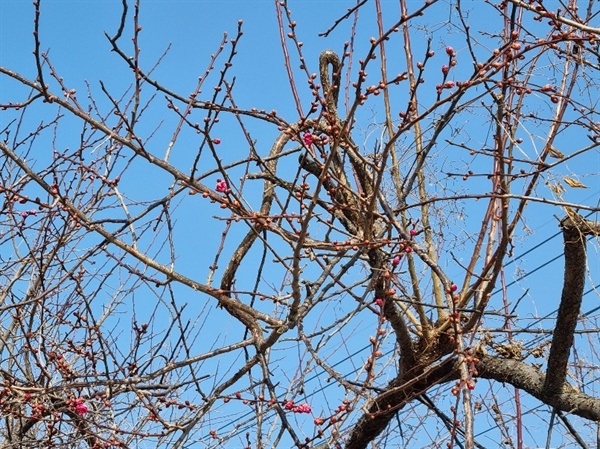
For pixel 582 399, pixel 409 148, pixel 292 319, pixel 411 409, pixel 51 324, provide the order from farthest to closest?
pixel 51 324, pixel 411 409, pixel 409 148, pixel 582 399, pixel 292 319

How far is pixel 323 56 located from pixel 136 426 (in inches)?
97.1

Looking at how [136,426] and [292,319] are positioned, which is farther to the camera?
[136,426]

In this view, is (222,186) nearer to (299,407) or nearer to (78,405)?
(299,407)

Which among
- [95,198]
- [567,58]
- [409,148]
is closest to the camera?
[567,58]

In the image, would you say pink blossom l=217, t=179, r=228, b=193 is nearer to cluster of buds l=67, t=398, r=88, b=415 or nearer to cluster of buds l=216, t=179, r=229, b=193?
cluster of buds l=216, t=179, r=229, b=193

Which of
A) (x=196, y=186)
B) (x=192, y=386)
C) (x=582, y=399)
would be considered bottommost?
(x=582, y=399)

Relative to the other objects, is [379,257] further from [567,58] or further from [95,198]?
[95,198]

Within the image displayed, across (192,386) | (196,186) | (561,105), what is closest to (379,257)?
(196,186)

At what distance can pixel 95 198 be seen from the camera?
16.7 ft

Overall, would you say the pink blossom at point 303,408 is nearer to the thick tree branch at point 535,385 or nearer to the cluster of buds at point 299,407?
the cluster of buds at point 299,407

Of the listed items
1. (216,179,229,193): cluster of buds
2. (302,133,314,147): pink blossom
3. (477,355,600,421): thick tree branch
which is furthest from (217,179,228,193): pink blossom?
(477,355,600,421): thick tree branch

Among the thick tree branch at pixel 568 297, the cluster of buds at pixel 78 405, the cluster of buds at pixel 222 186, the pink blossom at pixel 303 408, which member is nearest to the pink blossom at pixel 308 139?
the cluster of buds at pixel 222 186

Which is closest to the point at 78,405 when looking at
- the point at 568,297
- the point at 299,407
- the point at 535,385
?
the point at 299,407

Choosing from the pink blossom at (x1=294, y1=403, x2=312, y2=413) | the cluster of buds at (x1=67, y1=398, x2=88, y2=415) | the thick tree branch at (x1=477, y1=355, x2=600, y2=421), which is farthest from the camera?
the thick tree branch at (x1=477, y1=355, x2=600, y2=421)
